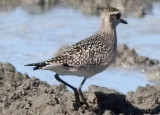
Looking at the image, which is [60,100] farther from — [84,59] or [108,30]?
[108,30]

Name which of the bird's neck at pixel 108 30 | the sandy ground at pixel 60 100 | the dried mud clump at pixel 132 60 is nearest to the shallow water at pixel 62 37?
the dried mud clump at pixel 132 60

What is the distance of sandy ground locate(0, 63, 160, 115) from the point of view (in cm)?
855

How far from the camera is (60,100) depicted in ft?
28.6

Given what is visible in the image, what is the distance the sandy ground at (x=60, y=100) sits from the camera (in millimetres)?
8547

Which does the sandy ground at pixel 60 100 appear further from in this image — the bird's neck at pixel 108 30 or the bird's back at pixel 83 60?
the bird's neck at pixel 108 30

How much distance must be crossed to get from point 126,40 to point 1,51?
2659 mm

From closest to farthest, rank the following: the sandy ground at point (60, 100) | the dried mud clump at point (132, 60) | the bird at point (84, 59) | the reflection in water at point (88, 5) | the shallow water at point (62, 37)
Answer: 1. the bird at point (84, 59)
2. the sandy ground at point (60, 100)
3. the shallow water at point (62, 37)
4. the dried mud clump at point (132, 60)
5. the reflection in water at point (88, 5)

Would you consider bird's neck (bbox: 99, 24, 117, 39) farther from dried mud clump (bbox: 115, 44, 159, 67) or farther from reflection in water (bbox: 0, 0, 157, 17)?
reflection in water (bbox: 0, 0, 157, 17)

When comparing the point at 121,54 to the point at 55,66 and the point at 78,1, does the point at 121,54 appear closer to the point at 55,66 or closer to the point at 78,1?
the point at 55,66

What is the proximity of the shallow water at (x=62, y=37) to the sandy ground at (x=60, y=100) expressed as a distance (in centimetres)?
107

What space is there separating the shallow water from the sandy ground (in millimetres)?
1070

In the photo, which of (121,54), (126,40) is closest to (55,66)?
(121,54)

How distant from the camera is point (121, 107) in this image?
8.88m

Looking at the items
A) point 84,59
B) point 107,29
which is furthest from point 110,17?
point 84,59
